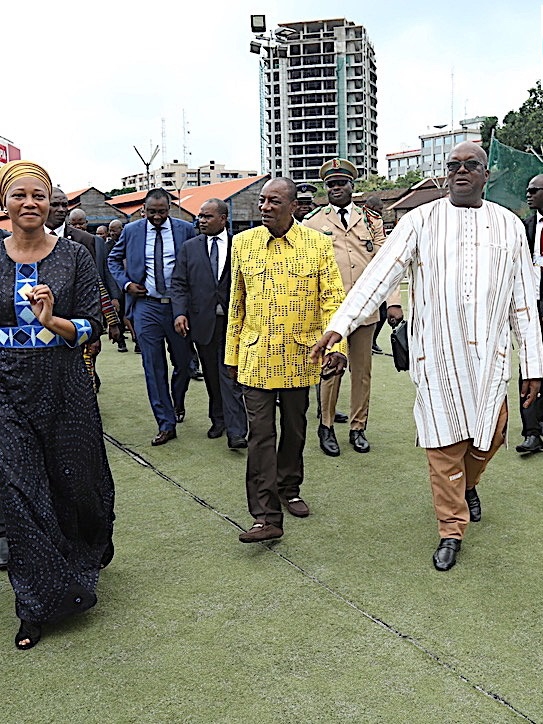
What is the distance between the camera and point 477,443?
12.8ft

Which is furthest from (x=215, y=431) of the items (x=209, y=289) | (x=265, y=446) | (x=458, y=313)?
(x=458, y=313)

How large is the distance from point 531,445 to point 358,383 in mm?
1328

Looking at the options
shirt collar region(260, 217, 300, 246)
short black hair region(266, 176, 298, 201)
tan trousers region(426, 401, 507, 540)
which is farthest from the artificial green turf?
short black hair region(266, 176, 298, 201)

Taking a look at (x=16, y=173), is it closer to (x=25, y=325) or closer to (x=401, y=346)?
(x=25, y=325)

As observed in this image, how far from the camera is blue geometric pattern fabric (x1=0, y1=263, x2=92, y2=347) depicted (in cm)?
327

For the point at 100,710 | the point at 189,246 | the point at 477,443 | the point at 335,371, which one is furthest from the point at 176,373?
the point at 100,710

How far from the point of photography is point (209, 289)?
247 inches

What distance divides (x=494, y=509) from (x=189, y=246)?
10.00 ft

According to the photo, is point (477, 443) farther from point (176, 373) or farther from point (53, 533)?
point (176, 373)

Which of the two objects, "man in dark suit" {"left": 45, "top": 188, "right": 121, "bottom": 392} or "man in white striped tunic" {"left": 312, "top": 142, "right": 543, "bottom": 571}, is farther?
"man in dark suit" {"left": 45, "top": 188, "right": 121, "bottom": 392}

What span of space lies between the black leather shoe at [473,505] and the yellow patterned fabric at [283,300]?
3.70ft

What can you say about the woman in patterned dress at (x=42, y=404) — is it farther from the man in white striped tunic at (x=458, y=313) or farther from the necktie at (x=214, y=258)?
the necktie at (x=214, y=258)

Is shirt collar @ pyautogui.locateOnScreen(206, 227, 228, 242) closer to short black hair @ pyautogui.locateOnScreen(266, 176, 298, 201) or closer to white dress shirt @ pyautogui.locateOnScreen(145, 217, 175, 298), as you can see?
white dress shirt @ pyautogui.locateOnScreen(145, 217, 175, 298)

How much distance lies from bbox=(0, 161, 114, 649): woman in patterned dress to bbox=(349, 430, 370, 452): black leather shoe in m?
2.91
